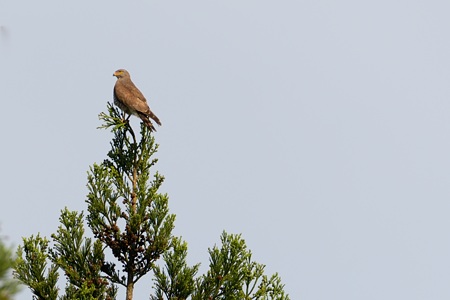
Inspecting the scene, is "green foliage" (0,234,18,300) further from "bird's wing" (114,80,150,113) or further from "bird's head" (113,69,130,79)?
"bird's head" (113,69,130,79)

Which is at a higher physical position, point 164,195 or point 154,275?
point 164,195

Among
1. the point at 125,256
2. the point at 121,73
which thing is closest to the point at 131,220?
the point at 125,256

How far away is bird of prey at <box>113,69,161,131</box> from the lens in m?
13.6

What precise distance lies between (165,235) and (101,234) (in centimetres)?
98

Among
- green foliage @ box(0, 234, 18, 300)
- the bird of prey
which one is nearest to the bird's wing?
the bird of prey

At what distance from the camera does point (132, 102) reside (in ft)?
45.8

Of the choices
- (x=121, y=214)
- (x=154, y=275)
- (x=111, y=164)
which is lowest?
(x=154, y=275)

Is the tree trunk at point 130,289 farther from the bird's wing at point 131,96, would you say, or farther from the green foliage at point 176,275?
the bird's wing at point 131,96

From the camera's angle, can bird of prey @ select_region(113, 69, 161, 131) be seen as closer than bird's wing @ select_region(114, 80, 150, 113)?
Yes

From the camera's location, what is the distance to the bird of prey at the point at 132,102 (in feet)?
44.7

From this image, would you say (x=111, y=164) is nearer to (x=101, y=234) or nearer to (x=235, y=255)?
(x=101, y=234)

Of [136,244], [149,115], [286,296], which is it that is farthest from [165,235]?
[149,115]

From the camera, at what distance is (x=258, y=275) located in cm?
1141

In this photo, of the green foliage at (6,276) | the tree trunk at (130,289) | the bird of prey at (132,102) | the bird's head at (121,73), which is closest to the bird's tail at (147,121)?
the bird of prey at (132,102)
